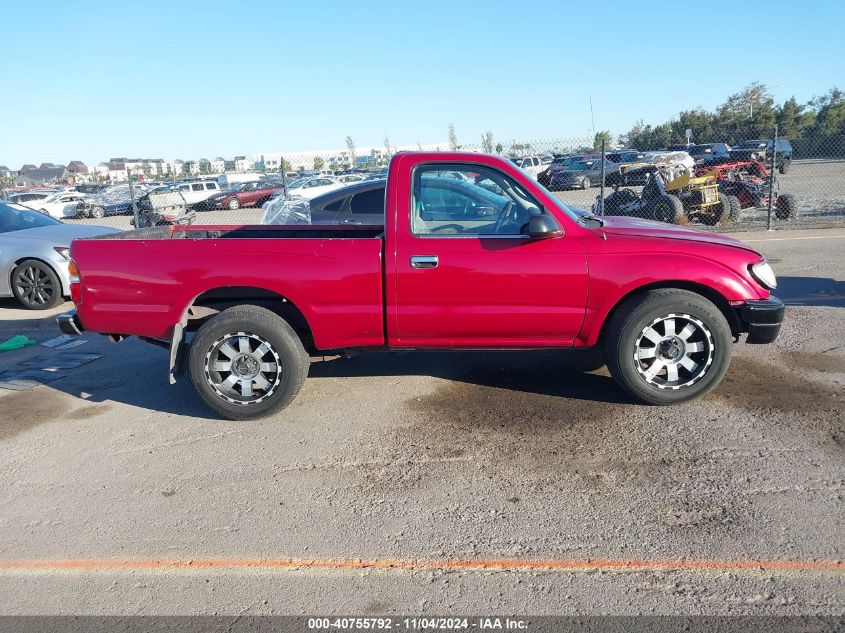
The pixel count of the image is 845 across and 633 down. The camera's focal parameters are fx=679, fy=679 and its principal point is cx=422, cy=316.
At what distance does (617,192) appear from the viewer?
15148mm

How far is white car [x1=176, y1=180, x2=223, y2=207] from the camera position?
103 feet

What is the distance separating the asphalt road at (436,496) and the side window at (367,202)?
11.3 ft

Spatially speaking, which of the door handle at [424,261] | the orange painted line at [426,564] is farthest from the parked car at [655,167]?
the orange painted line at [426,564]

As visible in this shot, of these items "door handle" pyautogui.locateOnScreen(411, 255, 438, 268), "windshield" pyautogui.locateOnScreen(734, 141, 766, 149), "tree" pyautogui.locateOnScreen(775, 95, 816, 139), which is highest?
"tree" pyautogui.locateOnScreen(775, 95, 816, 139)

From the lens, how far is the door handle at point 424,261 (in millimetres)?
4672

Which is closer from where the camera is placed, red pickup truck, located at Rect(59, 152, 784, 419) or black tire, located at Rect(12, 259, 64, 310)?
red pickup truck, located at Rect(59, 152, 784, 419)

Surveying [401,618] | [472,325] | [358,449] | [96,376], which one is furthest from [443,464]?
[96,376]

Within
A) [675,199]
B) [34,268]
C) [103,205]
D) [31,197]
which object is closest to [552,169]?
[675,199]

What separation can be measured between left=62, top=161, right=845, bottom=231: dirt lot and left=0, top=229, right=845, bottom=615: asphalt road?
996 cm

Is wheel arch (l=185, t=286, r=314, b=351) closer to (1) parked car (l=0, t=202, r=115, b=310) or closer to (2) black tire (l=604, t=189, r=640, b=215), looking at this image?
(1) parked car (l=0, t=202, r=115, b=310)

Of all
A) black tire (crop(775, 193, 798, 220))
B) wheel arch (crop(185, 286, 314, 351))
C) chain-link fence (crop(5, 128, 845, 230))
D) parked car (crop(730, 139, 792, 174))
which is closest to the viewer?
wheel arch (crop(185, 286, 314, 351))

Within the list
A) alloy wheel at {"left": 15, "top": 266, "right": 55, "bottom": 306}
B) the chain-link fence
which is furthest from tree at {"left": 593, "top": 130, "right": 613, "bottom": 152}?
alloy wheel at {"left": 15, "top": 266, "right": 55, "bottom": 306}

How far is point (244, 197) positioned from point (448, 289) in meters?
29.1

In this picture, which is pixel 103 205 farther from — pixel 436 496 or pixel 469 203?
pixel 436 496
